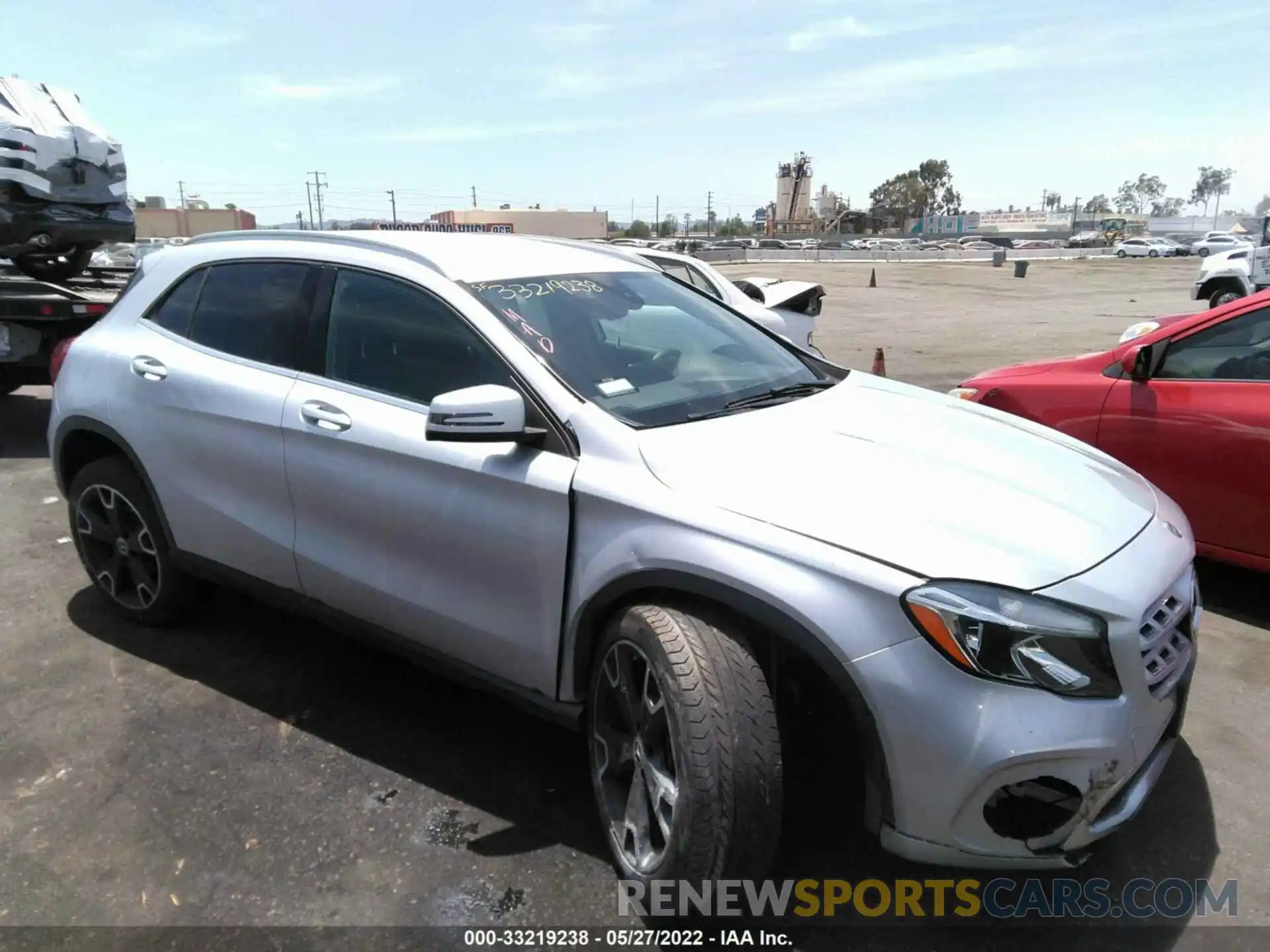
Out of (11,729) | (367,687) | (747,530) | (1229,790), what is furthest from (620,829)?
(11,729)

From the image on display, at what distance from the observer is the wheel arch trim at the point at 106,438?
384cm

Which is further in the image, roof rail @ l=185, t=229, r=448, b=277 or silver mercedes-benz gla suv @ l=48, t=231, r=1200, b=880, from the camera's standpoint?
roof rail @ l=185, t=229, r=448, b=277

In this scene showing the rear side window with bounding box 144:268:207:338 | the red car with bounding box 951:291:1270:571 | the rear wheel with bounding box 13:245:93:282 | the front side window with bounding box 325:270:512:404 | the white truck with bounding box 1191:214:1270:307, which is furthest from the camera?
the white truck with bounding box 1191:214:1270:307

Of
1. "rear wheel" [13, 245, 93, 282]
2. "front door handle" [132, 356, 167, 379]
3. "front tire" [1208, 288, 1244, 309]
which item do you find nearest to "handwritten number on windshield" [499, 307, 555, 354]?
"front door handle" [132, 356, 167, 379]

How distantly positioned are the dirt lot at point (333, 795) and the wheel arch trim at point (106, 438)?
0.60m

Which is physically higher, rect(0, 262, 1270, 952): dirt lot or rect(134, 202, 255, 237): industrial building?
rect(134, 202, 255, 237): industrial building

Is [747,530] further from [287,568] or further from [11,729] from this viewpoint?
[11,729]

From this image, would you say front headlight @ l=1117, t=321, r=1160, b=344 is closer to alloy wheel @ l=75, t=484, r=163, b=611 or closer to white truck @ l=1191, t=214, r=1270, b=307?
alloy wheel @ l=75, t=484, r=163, b=611

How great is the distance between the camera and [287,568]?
343 cm

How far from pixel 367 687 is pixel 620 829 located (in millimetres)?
1532

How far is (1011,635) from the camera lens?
6.91 feet

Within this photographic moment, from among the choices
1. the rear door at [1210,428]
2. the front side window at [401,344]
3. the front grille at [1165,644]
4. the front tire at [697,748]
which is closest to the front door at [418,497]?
the front side window at [401,344]

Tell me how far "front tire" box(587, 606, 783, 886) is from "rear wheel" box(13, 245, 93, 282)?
980cm

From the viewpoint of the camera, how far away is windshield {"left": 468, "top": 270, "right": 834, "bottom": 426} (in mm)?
2887
